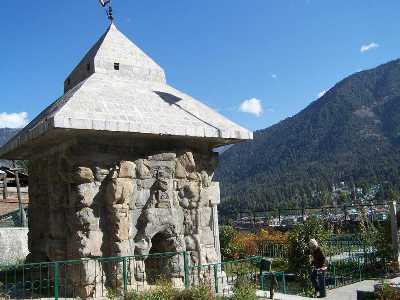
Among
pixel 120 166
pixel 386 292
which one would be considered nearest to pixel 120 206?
pixel 120 166

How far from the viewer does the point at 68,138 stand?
8.76 metres

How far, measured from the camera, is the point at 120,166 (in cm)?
881

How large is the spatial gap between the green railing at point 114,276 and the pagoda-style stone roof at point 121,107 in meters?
2.36

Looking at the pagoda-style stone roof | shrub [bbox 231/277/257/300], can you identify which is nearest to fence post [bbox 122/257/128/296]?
shrub [bbox 231/277/257/300]

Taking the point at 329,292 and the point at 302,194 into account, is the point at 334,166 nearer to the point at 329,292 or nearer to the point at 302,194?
the point at 302,194

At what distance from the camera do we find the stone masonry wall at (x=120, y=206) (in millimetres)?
8406

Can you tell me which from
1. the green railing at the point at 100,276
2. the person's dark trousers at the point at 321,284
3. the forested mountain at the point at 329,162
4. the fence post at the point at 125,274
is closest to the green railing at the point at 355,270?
the person's dark trousers at the point at 321,284

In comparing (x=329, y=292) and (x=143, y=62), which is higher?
(x=143, y=62)

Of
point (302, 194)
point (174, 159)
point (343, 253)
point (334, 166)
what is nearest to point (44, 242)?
point (174, 159)

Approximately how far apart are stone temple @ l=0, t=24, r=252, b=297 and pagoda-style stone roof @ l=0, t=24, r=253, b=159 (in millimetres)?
25

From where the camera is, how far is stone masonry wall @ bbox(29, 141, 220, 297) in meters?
8.41

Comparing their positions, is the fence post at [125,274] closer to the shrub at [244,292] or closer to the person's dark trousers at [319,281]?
the shrub at [244,292]

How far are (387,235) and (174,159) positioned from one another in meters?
9.49

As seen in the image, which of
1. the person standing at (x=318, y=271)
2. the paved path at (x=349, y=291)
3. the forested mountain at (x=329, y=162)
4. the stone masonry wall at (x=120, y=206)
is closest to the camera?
the stone masonry wall at (x=120, y=206)
